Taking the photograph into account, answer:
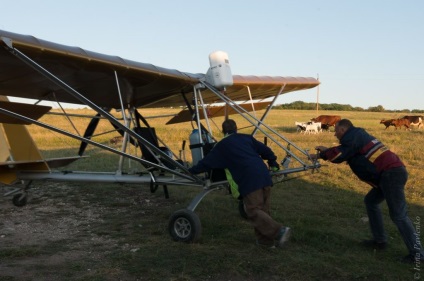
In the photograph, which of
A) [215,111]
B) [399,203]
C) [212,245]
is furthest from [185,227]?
[215,111]

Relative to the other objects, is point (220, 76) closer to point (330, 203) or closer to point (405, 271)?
point (330, 203)

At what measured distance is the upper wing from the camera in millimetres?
5211

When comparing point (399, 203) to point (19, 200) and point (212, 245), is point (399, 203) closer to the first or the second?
point (212, 245)

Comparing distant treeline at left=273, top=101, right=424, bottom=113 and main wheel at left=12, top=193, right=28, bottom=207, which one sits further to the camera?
distant treeline at left=273, top=101, right=424, bottom=113

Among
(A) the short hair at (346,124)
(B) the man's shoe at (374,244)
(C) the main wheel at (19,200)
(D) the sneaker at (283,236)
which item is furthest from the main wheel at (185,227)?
(C) the main wheel at (19,200)

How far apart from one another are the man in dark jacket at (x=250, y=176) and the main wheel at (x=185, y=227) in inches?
26.7

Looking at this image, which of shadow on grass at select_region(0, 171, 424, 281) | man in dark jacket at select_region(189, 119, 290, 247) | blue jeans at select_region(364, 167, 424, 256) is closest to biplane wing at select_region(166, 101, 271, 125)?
shadow on grass at select_region(0, 171, 424, 281)

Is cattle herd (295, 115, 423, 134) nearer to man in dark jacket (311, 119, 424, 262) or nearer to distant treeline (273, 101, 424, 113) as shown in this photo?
man in dark jacket (311, 119, 424, 262)

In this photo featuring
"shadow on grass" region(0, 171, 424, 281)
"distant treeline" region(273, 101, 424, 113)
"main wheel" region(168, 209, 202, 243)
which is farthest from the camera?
"distant treeline" region(273, 101, 424, 113)

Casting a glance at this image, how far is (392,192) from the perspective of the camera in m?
5.07

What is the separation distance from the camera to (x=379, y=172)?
5199mm

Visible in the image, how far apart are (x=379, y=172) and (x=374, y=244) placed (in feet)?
3.32

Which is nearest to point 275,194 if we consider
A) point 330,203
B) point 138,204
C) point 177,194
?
point 330,203

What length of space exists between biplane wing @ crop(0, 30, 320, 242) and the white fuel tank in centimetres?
2
